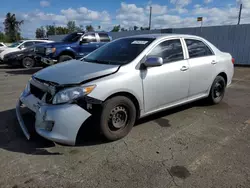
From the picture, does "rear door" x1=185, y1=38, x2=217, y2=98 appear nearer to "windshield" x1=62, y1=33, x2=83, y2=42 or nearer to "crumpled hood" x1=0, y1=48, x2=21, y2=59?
"windshield" x1=62, y1=33, x2=83, y2=42

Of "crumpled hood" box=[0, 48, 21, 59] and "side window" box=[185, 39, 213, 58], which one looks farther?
"crumpled hood" box=[0, 48, 21, 59]

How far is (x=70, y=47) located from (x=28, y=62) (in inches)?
153

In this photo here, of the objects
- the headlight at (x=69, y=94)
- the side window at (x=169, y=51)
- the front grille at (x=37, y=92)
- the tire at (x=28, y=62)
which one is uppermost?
the side window at (x=169, y=51)

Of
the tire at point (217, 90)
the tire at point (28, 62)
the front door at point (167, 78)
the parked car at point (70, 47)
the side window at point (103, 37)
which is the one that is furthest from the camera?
the tire at point (28, 62)

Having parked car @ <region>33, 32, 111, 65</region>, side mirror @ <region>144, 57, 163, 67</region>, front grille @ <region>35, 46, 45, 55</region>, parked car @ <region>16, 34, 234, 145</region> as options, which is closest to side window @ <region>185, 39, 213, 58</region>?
parked car @ <region>16, 34, 234, 145</region>

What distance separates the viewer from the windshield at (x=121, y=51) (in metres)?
3.56

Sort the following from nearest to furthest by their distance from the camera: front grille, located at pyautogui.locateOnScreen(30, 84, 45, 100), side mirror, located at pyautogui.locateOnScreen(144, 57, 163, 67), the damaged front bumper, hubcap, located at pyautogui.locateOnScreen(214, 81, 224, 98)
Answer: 1. the damaged front bumper
2. front grille, located at pyautogui.locateOnScreen(30, 84, 45, 100)
3. side mirror, located at pyautogui.locateOnScreen(144, 57, 163, 67)
4. hubcap, located at pyautogui.locateOnScreen(214, 81, 224, 98)

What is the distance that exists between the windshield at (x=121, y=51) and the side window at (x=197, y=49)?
3.22 feet

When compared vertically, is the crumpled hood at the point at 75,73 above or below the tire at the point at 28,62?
above

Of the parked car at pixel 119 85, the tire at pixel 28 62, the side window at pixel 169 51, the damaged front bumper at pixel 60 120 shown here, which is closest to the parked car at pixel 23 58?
the tire at pixel 28 62

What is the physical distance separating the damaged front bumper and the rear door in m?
2.45

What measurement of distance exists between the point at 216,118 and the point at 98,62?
105 inches

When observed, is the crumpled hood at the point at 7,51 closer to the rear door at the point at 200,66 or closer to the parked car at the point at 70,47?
the parked car at the point at 70,47

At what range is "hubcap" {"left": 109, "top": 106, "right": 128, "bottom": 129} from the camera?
312 cm
